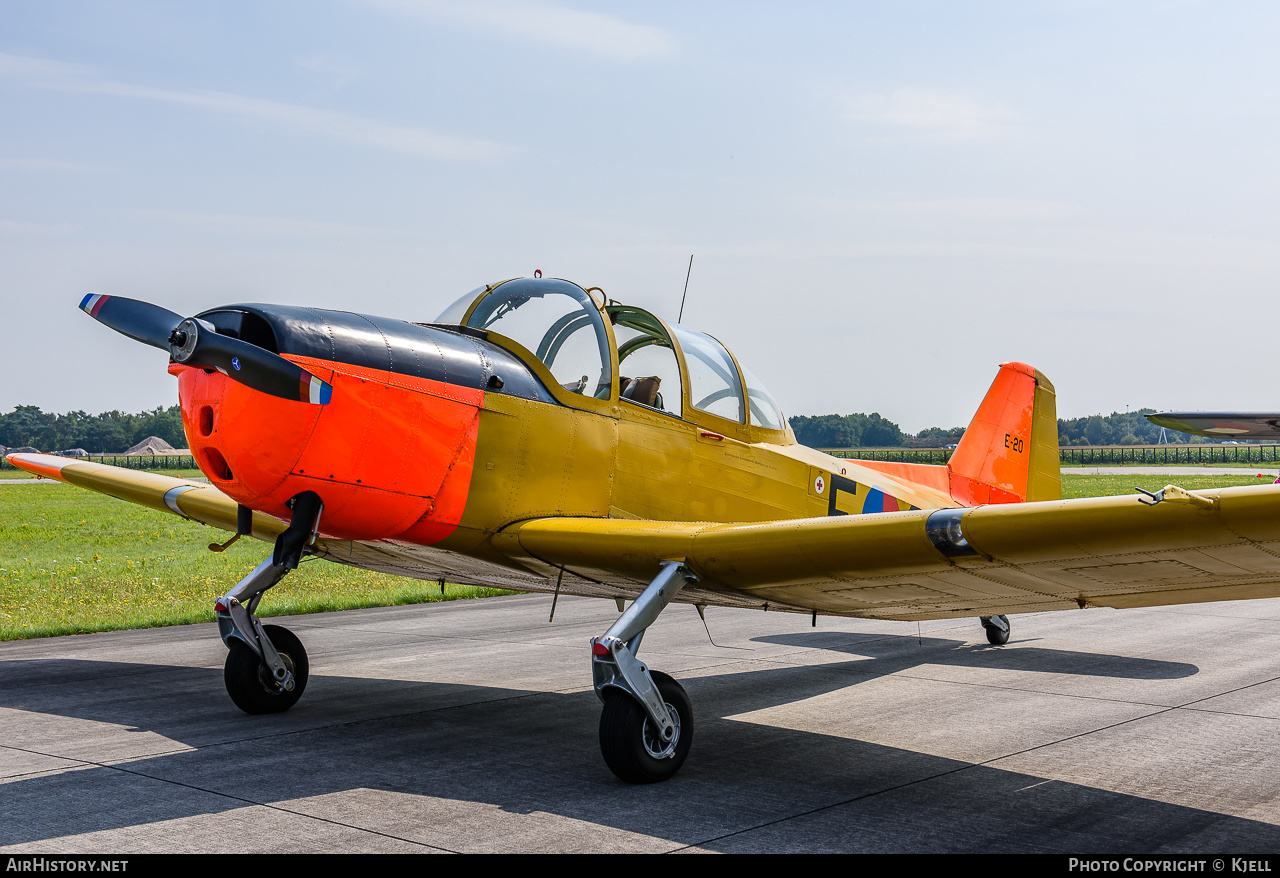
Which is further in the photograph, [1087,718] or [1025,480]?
[1025,480]

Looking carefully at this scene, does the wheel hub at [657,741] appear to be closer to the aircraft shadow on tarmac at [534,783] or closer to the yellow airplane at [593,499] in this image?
the yellow airplane at [593,499]

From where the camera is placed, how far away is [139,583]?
15102 mm

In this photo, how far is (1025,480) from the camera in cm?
1022

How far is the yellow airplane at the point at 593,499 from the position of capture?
479 cm

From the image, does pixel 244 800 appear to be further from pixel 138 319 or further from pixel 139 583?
pixel 139 583

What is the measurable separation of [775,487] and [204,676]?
4.84m

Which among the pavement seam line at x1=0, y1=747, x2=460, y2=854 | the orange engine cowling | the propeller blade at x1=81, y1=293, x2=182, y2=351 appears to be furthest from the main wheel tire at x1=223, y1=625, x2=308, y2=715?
the propeller blade at x1=81, y1=293, x2=182, y2=351

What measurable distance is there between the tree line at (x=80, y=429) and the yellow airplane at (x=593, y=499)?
117 m

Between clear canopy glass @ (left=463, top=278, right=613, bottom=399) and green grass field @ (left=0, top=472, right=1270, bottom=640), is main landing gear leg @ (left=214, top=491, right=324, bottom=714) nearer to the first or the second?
clear canopy glass @ (left=463, top=278, right=613, bottom=399)

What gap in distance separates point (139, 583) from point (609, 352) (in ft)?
37.5

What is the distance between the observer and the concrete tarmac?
14.9 ft

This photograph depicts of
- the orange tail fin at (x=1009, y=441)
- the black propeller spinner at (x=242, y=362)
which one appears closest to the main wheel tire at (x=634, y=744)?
the black propeller spinner at (x=242, y=362)

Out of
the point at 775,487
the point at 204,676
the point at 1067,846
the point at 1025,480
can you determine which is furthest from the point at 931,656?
the point at 204,676

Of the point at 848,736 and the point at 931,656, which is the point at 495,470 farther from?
the point at 931,656
